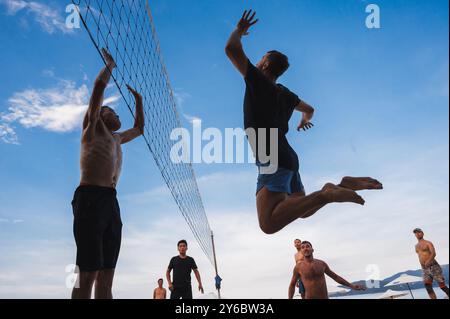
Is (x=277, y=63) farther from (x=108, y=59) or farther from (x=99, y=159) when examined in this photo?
(x=99, y=159)

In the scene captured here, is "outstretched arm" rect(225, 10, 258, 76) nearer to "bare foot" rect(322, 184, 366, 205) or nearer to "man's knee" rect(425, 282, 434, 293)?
"bare foot" rect(322, 184, 366, 205)

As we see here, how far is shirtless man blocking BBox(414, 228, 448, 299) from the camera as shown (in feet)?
24.9

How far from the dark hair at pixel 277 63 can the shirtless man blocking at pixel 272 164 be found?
18 cm

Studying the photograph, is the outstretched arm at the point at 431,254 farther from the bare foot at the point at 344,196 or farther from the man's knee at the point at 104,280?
the man's knee at the point at 104,280

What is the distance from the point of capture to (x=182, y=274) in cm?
627

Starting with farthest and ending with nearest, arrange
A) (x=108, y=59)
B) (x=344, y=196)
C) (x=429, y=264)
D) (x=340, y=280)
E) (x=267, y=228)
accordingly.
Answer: (x=429, y=264), (x=340, y=280), (x=108, y=59), (x=267, y=228), (x=344, y=196)

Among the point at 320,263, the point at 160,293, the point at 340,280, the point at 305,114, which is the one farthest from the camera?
the point at 160,293

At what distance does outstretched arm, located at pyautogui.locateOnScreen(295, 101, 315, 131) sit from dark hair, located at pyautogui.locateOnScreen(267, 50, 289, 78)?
0.61 metres

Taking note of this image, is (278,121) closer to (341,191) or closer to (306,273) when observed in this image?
(341,191)

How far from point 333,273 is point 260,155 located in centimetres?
427

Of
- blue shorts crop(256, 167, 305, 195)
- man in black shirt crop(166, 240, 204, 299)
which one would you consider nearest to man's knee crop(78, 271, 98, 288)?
blue shorts crop(256, 167, 305, 195)

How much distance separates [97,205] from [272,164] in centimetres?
142

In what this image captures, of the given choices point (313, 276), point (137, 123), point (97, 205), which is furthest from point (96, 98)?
point (313, 276)
